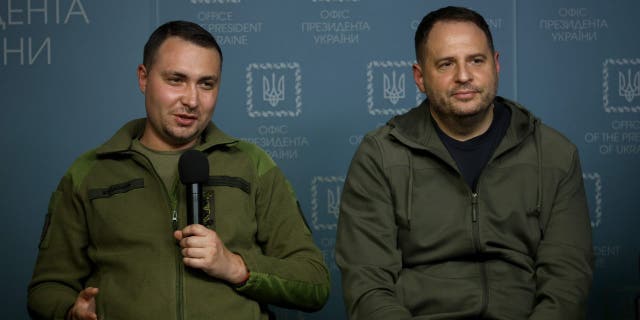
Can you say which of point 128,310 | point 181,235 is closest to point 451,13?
point 181,235

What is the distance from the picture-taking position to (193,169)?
197cm

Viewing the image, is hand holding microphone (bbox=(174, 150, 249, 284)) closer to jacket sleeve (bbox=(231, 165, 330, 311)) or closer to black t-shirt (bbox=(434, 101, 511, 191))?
jacket sleeve (bbox=(231, 165, 330, 311))

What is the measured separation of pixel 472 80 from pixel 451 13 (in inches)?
8.9

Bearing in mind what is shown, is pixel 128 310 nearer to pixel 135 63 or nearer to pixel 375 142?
pixel 375 142

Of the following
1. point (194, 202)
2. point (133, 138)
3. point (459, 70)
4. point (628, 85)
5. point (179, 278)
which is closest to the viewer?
point (194, 202)

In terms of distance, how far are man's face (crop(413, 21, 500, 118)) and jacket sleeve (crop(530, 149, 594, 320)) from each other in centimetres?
32

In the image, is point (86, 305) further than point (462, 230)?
No

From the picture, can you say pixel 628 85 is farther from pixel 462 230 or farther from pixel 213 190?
pixel 213 190

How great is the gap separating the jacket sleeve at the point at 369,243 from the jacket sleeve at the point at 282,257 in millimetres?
88

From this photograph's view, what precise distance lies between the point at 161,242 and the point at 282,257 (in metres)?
Result: 0.34

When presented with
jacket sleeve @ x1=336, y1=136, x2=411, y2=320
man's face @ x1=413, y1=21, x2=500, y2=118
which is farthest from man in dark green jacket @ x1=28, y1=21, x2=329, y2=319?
man's face @ x1=413, y1=21, x2=500, y2=118

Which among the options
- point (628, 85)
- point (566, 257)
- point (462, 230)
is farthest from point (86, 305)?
point (628, 85)

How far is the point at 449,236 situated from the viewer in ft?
7.25

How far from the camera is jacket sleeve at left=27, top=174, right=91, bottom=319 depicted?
7.27ft
